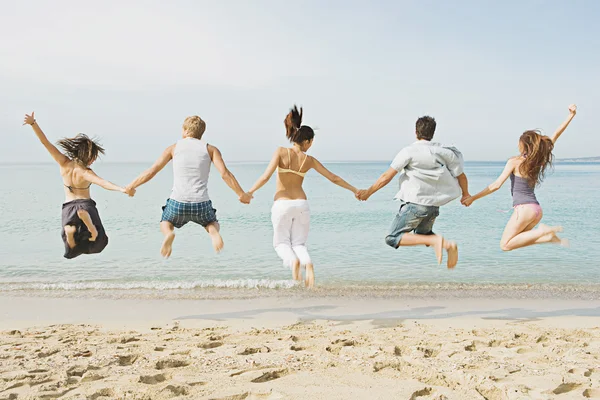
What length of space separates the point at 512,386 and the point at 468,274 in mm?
6282

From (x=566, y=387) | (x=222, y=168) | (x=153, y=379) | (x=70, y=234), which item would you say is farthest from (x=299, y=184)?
(x=566, y=387)

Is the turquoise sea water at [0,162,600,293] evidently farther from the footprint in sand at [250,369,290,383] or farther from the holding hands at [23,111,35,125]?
the footprint in sand at [250,369,290,383]

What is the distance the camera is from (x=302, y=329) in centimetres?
684

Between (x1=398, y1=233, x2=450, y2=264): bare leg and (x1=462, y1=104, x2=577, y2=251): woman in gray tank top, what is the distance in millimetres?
746

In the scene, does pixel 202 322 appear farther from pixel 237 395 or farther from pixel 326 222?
pixel 326 222

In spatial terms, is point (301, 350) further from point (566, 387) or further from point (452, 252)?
point (566, 387)

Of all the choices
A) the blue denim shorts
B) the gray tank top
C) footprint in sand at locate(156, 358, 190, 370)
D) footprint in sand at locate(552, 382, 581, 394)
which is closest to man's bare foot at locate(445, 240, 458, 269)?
the blue denim shorts

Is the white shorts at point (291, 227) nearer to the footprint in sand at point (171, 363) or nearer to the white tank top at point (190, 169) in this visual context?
the white tank top at point (190, 169)

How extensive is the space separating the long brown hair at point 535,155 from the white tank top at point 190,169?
12.9 feet

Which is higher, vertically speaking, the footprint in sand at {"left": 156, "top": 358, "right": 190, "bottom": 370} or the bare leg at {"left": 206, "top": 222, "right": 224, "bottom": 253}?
the bare leg at {"left": 206, "top": 222, "right": 224, "bottom": 253}

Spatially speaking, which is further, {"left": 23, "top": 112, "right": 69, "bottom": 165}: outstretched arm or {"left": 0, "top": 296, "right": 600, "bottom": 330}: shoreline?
{"left": 0, "top": 296, "right": 600, "bottom": 330}: shoreline

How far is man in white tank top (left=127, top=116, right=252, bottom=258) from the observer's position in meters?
6.36

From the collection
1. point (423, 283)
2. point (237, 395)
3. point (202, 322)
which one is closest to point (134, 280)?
point (202, 322)

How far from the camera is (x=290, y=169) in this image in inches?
257
